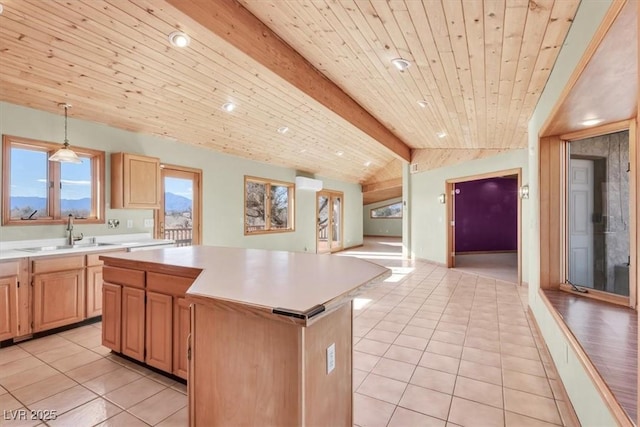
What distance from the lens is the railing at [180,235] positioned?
17.1 ft

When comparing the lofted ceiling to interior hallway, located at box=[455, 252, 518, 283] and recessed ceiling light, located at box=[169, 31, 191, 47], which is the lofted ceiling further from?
interior hallway, located at box=[455, 252, 518, 283]

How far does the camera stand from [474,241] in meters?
8.83

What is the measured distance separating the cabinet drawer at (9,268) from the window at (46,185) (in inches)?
28.3

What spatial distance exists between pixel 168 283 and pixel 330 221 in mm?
7654

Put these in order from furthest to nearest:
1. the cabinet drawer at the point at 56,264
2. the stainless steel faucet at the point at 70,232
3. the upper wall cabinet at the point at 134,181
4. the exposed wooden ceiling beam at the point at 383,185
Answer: the exposed wooden ceiling beam at the point at 383,185 → the upper wall cabinet at the point at 134,181 → the stainless steel faucet at the point at 70,232 → the cabinet drawer at the point at 56,264

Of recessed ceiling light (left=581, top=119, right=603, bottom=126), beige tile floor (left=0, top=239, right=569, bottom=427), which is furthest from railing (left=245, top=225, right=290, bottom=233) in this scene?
recessed ceiling light (left=581, top=119, right=603, bottom=126)

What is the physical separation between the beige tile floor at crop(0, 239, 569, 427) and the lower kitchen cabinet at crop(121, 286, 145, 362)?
0.55ft

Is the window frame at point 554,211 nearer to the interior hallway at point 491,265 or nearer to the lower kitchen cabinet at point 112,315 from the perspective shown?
the interior hallway at point 491,265

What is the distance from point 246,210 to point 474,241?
653 cm

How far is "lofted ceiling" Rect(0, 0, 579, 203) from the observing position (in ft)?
7.32

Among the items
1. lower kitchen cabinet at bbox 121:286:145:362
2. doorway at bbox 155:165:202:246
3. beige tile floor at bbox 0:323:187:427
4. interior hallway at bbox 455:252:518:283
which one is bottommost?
beige tile floor at bbox 0:323:187:427

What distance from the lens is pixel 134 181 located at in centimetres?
418

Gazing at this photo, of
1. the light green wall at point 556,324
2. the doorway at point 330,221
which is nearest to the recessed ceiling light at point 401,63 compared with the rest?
the light green wall at point 556,324

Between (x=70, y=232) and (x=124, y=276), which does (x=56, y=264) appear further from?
(x=124, y=276)
